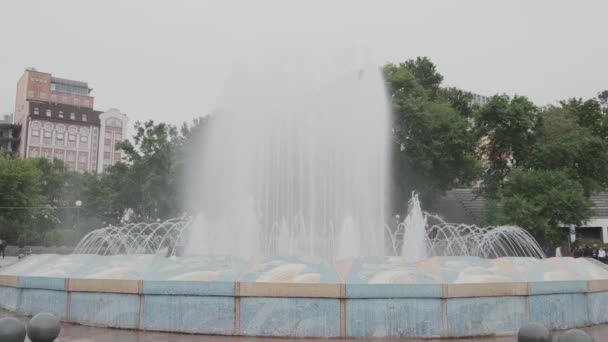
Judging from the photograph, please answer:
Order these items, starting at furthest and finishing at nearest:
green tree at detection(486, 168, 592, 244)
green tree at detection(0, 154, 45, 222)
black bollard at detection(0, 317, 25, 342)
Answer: green tree at detection(0, 154, 45, 222)
green tree at detection(486, 168, 592, 244)
black bollard at detection(0, 317, 25, 342)

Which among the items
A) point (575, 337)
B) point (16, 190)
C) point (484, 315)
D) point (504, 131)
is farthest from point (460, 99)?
point (575, 337)

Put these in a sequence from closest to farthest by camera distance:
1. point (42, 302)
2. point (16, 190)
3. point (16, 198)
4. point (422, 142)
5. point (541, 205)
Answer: point (42, 302) → point (541, 205) → point (422, 142) → point (16, 198) → point (16, 190)

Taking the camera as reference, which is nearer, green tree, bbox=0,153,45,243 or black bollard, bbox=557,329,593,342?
black bollard, bbox=557,329,593,342

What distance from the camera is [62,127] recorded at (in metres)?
82.9

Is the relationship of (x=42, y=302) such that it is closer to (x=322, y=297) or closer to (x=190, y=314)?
(x=190, y=314)

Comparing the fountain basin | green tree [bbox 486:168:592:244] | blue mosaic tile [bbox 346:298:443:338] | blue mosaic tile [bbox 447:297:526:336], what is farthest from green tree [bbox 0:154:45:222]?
blue mosaic tile [bbox 447:297:526:336]

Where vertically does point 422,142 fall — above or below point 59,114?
below

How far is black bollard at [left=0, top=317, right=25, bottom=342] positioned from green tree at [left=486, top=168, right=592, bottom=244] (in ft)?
93.8

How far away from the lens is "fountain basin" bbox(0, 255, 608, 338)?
8453 millimetres

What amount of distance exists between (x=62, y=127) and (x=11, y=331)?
8456cm

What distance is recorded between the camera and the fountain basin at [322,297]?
27.7 ft

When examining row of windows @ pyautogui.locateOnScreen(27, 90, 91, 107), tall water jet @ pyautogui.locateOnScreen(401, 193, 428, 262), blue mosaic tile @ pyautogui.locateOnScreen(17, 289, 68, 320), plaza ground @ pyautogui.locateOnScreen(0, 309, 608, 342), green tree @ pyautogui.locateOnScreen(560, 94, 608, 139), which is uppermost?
row of windows @ pyautogui.locateOnScreen(27, 90, 91, 107)

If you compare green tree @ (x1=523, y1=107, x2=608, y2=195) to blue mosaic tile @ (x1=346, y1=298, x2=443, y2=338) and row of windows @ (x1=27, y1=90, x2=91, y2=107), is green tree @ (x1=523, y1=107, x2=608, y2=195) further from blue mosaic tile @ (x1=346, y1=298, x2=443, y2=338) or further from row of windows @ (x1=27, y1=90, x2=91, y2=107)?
row of windows @ (x1=27, y1=90, x2=91, y2=107)

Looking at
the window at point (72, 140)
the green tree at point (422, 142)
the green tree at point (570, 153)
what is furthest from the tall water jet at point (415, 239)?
the window at point (72, 140)
